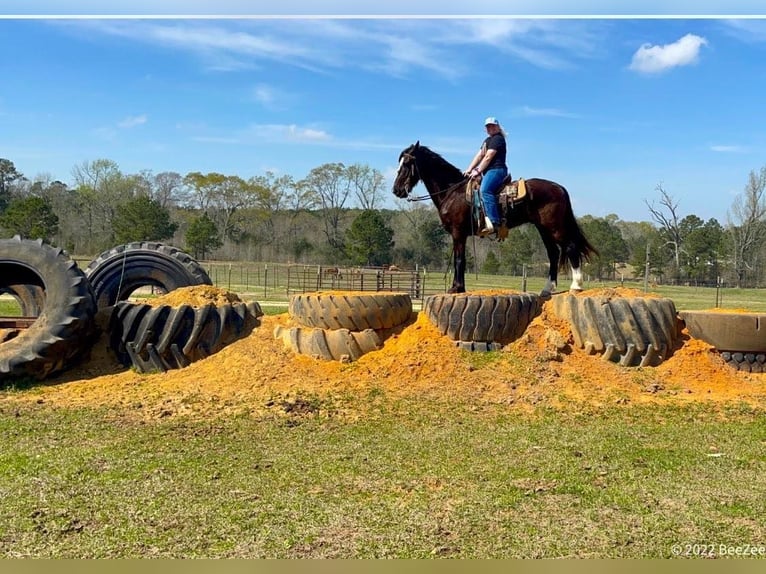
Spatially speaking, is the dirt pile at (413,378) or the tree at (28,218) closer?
the dirt pile at (413,378)

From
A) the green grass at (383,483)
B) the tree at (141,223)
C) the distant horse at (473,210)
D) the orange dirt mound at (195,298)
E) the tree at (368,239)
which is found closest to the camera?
the green grass at (383,483)

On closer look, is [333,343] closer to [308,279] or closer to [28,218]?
[308,279]

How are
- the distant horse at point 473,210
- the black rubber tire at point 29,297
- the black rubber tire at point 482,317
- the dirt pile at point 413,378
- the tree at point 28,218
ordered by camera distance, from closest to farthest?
the dirt pile at point 413,378
the black rubber tire at point 482,317
the distant horse at point 473,210
the black rubber tire at point 29,297
the tree at point 28,218

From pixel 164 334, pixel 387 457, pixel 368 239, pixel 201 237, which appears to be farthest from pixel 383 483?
pixel 201 237

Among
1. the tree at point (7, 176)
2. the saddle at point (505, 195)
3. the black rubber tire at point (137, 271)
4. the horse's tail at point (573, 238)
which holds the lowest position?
the black rubber tire at point (137, 271)

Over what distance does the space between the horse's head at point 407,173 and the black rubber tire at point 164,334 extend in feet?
9.97

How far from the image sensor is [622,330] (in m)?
7.94

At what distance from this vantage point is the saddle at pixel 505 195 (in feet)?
29.1

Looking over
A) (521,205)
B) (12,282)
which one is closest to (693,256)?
(521,205)

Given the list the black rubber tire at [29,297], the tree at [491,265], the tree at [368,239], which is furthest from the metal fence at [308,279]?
the black rubber tire at [29,297]

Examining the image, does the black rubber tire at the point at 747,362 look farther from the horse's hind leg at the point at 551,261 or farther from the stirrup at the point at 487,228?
the stirrup at the point at 487,228

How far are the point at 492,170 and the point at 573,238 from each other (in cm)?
147

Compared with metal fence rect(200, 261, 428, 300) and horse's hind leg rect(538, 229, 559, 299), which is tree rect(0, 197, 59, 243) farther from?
horse's hind leg rect(538, 229, 559, 299)

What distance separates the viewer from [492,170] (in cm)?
890
